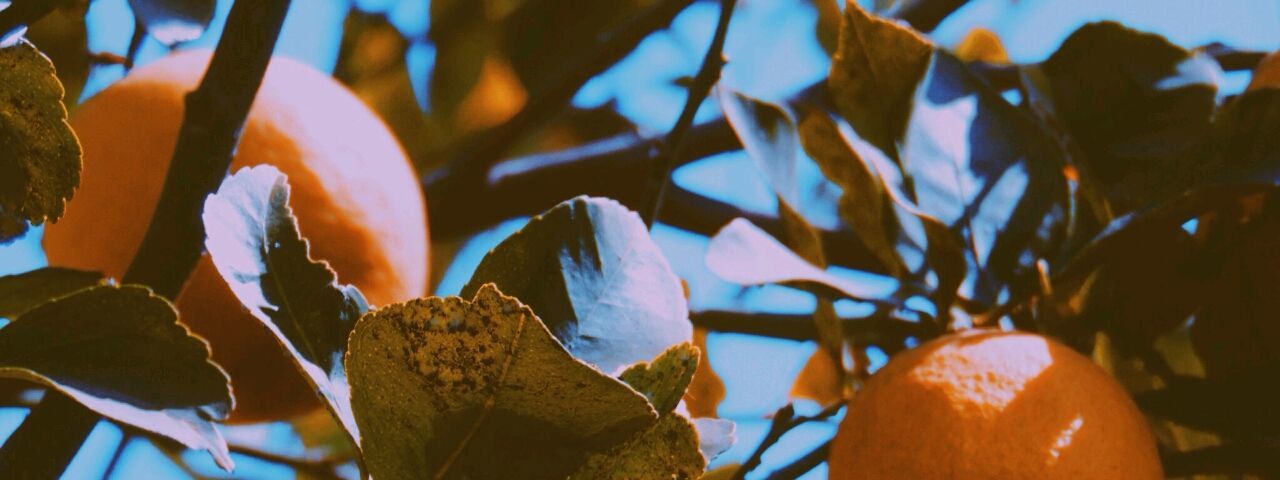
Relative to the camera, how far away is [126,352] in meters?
0.47

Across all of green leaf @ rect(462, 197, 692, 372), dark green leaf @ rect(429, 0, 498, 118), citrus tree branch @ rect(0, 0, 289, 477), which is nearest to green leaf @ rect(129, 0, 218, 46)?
citrus tree branch @ rect(0, 0, 289, 477)

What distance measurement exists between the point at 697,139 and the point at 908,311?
34 centimetres

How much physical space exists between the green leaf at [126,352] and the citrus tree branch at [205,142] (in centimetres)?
4

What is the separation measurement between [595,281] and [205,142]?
0.16m

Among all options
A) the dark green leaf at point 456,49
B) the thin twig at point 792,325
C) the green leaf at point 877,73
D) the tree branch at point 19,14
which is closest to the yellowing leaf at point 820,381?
the thin twig at point 792,325

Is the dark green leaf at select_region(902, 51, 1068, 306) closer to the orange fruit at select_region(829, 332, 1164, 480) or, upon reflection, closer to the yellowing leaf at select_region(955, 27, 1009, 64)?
the orange fruit at select_region(829, 332, 1164, 480)

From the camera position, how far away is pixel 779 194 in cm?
73

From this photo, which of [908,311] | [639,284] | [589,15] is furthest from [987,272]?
[589,15]

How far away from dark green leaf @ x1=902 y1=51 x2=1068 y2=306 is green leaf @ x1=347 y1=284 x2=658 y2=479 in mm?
344

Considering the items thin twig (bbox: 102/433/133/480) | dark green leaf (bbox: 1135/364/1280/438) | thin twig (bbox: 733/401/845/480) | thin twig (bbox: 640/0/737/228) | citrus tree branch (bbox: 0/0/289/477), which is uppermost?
citrus tree branch (bbox: 0/0/289/477)

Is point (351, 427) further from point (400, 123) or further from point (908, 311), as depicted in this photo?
point (400, 123)

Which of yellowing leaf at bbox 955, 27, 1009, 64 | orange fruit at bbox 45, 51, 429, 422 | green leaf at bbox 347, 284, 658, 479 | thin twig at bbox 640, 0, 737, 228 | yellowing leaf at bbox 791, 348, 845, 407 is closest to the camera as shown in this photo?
green leaf at bbox 347, 284, 658, 479

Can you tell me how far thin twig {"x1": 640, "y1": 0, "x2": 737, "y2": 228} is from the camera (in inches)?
23.1

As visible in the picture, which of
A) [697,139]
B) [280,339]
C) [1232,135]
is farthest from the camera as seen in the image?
[697,139]
